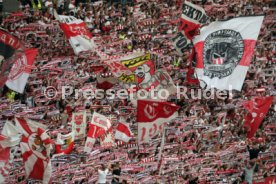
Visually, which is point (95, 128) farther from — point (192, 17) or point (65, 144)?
point (192, 17)

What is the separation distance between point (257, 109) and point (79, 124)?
4.77 metres

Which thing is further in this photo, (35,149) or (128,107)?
(128,107)

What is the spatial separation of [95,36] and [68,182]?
182 inches

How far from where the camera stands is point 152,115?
1480 cm

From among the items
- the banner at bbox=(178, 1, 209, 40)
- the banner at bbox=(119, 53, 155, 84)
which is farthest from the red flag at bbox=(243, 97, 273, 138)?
the banner at bbox=(119, 53, 155, 84)

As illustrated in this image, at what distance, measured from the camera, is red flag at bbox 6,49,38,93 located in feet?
53.3

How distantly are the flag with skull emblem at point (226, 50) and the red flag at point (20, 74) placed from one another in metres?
4.76

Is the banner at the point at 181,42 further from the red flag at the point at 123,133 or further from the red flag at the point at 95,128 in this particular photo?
the red flag at the point at 95,128

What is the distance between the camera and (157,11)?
2017 cm

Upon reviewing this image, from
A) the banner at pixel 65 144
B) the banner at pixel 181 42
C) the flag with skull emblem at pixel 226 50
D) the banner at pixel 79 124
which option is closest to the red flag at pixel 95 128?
the banner at pixel 79 124

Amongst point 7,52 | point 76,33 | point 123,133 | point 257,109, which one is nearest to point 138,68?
point 123,133

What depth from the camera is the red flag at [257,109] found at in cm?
1781

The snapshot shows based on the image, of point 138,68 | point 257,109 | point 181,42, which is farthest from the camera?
point 257,109

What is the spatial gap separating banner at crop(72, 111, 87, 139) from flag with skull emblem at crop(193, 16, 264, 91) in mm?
4386
